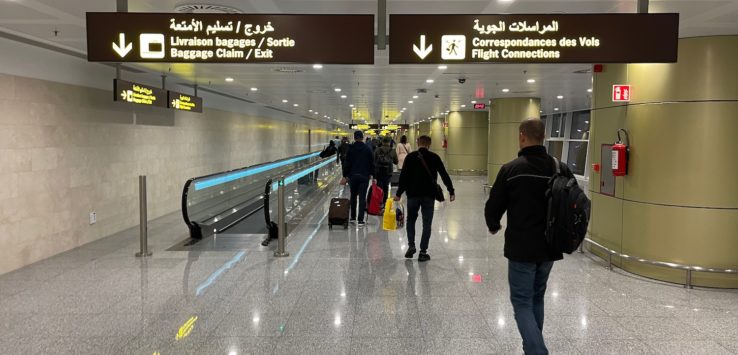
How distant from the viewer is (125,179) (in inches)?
419

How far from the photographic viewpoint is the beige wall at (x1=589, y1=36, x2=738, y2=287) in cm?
630

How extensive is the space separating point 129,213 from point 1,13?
569 cm

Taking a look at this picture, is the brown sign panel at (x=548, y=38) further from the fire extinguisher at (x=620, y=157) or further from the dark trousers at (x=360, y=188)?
the dark trousers at (x=360, y=188)

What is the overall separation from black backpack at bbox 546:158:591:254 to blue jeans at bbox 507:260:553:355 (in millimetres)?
263

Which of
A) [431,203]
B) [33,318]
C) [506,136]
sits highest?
[506,136]

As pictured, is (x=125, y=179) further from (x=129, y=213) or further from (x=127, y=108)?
(x=127, y=108)

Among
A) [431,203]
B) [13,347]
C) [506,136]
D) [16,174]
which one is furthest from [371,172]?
[506,136]

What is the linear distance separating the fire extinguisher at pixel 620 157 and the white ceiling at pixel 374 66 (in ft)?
5.22

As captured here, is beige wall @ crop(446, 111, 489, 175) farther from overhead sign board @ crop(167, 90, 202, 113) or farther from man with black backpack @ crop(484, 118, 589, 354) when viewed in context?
man with black backpack @ crop(484, 118, 589, 354)

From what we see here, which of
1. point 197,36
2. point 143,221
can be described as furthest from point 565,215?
point 143,221

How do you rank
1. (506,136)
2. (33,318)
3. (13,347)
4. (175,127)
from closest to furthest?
(13,347), (33,318), (175,127), (506,136)

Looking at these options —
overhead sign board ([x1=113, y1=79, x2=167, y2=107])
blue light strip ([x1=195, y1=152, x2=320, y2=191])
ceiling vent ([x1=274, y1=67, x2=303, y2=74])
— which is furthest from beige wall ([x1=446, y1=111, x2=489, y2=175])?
overhead sign board ([x1=113, y1=79, x2=167, y2=107])

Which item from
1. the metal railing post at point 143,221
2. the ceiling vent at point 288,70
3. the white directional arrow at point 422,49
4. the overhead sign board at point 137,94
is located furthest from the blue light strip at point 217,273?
the ceiling vent at point 288,70

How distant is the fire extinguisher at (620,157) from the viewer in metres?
6.98
